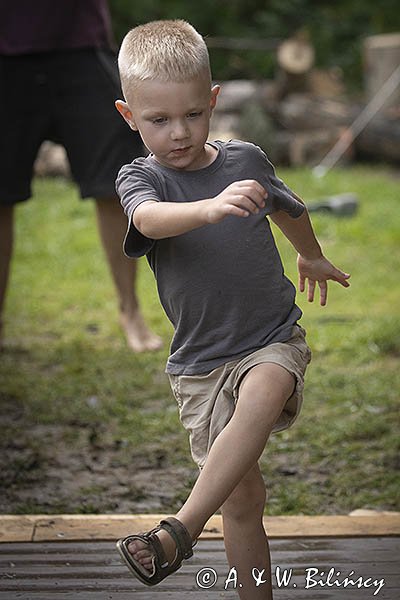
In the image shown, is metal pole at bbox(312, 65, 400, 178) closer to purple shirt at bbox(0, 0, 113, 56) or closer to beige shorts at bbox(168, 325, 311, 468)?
purple shirt at bbox(0, 0, 113, 56)

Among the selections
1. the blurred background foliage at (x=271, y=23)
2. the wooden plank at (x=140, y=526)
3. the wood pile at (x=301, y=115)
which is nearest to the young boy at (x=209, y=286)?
the wooden plank at (x=140, y=526)

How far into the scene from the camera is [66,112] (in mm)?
4504

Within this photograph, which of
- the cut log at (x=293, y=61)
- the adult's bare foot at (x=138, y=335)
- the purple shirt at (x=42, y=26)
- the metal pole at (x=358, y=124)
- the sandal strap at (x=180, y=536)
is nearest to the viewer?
the sandal strap at (x=180, y=536)

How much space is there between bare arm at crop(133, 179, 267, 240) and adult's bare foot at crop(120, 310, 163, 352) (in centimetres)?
270

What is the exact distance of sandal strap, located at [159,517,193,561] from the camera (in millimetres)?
2062

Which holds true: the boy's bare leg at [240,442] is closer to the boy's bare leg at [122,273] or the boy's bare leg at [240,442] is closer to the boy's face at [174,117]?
the boy's face at [174,117]

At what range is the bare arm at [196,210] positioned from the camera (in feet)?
6.42

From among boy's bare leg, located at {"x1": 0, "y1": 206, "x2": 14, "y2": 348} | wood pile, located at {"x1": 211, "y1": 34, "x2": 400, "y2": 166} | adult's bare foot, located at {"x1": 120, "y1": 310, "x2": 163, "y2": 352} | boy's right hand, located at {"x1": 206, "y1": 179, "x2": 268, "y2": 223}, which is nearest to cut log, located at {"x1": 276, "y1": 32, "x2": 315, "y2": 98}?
wood pile, located at {"x1": 211, "y1": 34, "x2": 400, "y2": 166}

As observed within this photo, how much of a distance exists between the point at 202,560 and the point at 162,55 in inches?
47.5

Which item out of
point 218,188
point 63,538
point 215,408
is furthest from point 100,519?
point 218,188

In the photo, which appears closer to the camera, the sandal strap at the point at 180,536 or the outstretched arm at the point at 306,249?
the sandal strap at the point at 180,536

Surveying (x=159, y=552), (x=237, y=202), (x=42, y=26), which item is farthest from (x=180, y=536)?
(x=42, y=26)

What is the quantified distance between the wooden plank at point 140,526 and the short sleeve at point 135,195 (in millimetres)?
910

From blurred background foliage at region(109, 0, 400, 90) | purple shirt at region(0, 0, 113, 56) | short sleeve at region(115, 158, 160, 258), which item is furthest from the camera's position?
blurred background foliage at region(109, 0, 400, 90)
